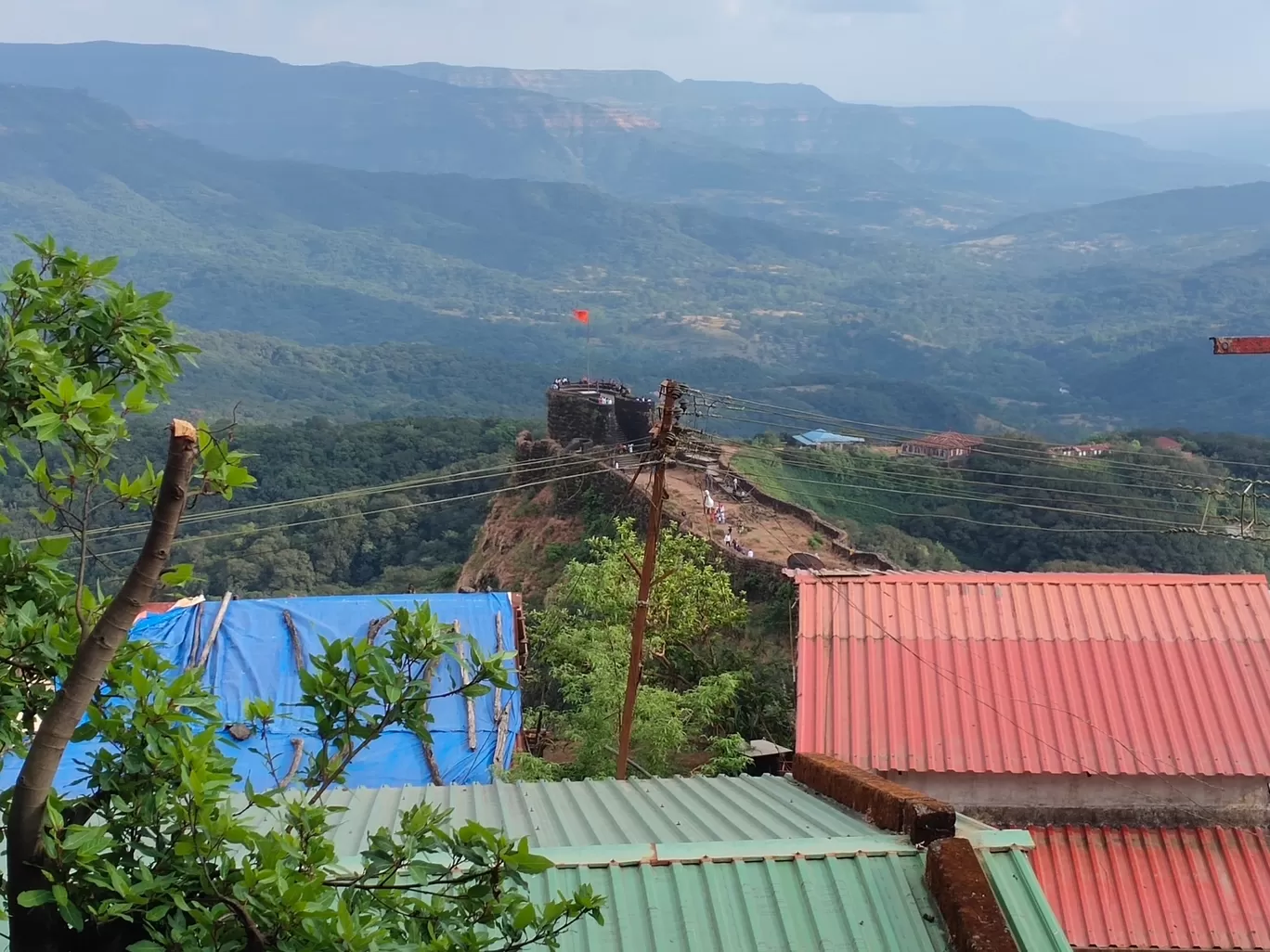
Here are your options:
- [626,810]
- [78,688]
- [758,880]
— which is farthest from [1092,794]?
[78,688]

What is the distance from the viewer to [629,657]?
1336 centimetres

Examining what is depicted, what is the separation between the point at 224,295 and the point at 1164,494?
598 ft

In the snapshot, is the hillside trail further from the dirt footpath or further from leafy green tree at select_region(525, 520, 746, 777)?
leafy green tree at select_region(525, 520, 746, 777)

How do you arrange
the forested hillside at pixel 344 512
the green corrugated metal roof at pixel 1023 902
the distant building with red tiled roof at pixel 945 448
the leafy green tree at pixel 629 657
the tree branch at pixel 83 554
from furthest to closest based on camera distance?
the distant building with red tiled roof at pixel 945 448 → the forested hillside at pixel 344 512 → the leafy green tree at pixel 629 657 → the green corrugated metal roof at pixel 1023 902 → the tree branch at pixel 83 554

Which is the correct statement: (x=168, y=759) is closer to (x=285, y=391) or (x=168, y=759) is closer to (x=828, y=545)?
(x=828, y=545)

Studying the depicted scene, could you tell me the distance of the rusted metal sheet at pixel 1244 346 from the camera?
12555 mm

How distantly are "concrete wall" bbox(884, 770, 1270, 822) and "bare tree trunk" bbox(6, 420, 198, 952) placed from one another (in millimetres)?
7209

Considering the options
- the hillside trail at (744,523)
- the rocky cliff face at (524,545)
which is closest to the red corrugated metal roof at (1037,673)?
the hillside trail at (744,523)

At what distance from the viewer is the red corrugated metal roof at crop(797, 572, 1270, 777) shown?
917 centimetres

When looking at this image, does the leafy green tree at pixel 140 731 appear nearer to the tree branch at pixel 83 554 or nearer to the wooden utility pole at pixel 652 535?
the tree branch at pixel 83 554

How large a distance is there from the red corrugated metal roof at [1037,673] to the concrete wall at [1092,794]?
0.40 ft

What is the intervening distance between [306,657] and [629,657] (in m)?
3.59

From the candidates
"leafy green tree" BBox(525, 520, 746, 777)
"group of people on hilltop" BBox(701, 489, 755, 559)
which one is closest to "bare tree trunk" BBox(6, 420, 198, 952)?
"leafy green tree" BBox(525, 520, 746, 777)

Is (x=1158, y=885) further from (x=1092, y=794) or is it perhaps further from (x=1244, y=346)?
(x=1244, y=346)
